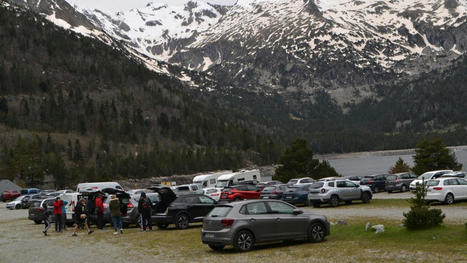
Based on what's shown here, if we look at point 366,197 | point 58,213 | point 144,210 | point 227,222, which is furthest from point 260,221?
point 366,197

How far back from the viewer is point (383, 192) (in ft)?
196

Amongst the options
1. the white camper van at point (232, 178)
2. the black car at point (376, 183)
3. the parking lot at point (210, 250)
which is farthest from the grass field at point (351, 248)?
the white camper van at point (232, 178)

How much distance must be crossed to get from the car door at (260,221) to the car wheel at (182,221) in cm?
1170

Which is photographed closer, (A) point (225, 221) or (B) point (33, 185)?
(A) point (225, 221)

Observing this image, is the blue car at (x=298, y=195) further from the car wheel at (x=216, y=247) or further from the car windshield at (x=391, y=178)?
the car wheel at (x=216, y=247)

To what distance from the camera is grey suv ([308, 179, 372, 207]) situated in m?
43.0

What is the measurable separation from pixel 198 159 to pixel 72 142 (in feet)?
153

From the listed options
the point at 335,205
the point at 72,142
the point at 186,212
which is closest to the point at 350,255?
the point at 186,212

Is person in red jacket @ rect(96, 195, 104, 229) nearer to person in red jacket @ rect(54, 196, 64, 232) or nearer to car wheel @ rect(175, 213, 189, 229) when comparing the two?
person in red jacket @ rect(54, 196, 64, 232)

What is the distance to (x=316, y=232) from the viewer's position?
73.3 ft

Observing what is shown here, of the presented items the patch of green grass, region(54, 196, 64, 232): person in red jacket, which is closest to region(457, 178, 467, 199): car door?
the patch of green grass

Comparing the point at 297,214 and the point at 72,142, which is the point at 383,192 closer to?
the point at 297,214

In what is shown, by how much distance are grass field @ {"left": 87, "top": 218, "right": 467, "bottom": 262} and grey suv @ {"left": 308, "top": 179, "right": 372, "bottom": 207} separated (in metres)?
16.9

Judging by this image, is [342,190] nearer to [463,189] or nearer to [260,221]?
[463,189]
